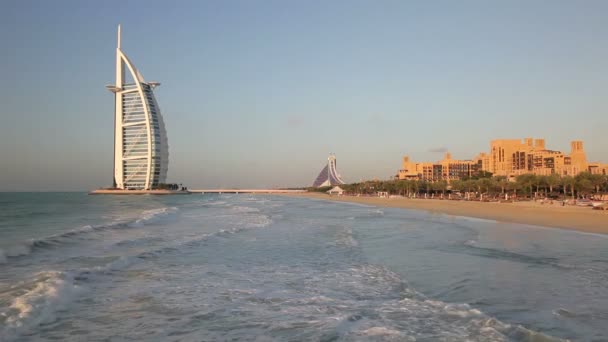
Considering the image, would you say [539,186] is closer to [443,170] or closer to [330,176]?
[443,170]

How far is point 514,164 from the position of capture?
358 feet

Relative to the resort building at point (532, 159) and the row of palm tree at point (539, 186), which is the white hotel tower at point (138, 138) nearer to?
the row of palm tree at point (539, 186)

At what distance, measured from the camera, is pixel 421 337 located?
15.6 feet

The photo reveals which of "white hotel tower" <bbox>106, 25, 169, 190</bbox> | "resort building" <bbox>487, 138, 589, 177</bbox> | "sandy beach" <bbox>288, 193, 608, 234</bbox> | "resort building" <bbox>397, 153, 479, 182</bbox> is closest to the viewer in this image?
"sandy beach" <bbox>288, 193, 608, 234</bbox>

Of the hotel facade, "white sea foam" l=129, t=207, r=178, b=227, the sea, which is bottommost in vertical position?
"white sea foam" l=129, t=207, r=178, b=227

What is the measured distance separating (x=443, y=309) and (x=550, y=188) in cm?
6295

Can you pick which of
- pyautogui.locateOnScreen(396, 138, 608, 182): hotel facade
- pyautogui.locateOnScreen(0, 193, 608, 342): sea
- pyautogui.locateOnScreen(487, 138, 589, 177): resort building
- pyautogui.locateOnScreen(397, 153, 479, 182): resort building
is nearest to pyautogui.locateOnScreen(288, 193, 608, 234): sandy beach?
pyautogui.locateOnScreen(0, 193, 608, 342): sea

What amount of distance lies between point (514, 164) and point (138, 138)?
A: 3443 inches

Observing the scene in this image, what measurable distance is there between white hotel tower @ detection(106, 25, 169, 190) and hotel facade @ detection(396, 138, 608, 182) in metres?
70.6

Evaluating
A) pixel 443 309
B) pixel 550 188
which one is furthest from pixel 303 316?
pixel 550 188

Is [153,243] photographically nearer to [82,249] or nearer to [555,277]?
[82,249]

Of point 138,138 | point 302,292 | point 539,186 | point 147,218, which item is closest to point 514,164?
point 539,186

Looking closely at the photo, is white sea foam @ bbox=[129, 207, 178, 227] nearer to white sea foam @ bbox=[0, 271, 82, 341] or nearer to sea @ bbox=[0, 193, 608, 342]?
sea @ bbox=[0, 193, 608, 342]

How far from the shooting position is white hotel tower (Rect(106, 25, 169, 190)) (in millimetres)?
102188
